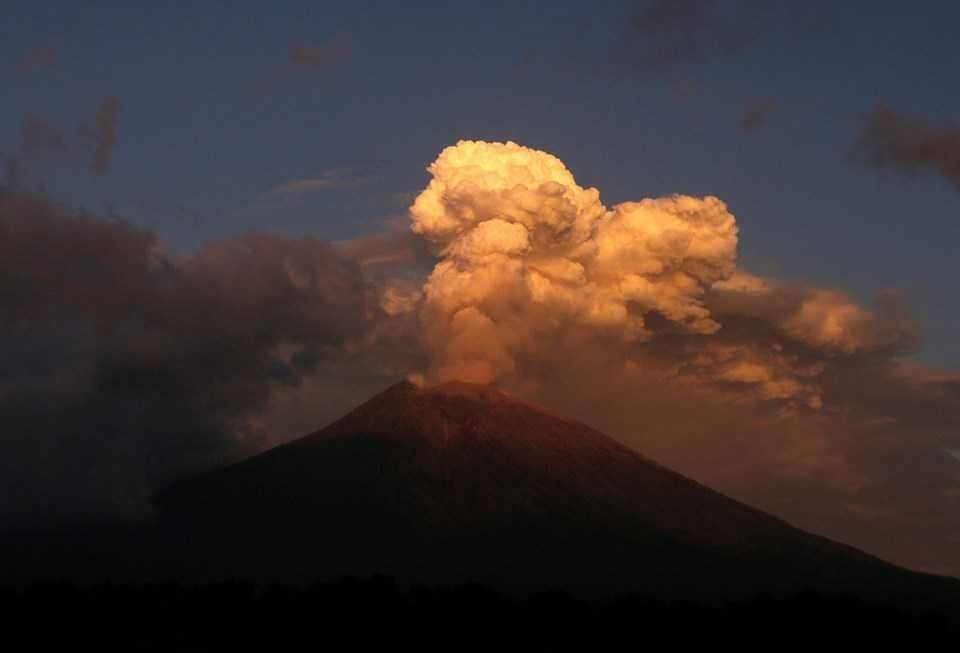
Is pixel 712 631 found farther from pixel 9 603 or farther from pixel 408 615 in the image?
pixel 9 603

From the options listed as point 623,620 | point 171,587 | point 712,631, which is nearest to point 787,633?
point 712,631

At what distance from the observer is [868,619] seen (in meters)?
104

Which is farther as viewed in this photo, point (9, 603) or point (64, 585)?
point (64, 585)

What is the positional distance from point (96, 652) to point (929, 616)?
5801 centimetres

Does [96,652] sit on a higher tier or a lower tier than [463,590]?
lower

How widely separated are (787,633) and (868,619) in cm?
891

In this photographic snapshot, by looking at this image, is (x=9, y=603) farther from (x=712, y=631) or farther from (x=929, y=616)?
(x=929, y=616)

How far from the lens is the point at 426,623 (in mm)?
99125

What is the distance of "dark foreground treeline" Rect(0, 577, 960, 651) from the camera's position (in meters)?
94.6

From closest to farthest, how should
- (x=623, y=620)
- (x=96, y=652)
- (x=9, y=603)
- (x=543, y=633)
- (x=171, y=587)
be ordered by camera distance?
(x=96, y=652) → (x=543, y=633) → (x=623, y=620) → (x=9, y=603) → (x=171, y=587)

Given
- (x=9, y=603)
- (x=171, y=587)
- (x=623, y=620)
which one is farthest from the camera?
(x=171, y=587)

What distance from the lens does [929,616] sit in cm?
10900

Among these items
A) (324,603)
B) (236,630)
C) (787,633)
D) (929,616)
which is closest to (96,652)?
(236,630)

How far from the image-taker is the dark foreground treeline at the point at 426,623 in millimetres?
94562
